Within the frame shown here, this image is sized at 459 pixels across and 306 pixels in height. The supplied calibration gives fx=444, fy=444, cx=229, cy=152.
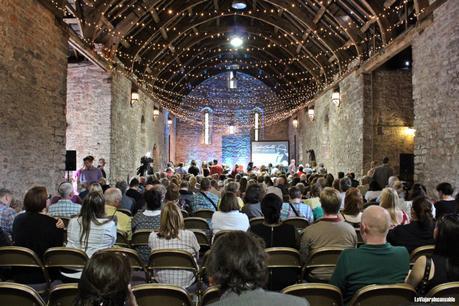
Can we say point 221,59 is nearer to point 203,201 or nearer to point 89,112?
point 89,112

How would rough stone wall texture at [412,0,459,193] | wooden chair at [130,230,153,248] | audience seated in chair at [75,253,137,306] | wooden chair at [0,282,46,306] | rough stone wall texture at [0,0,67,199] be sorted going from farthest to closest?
rough stone wall texture at [412,0,459,193] → rough stone wall texture at [0,0,67,199] → wooden chair at [130,230,153,248] → wooden chair at [0,282,46,306] → audience seated in chair at [75,253,137,306]

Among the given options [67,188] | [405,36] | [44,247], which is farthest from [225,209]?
[405,36]

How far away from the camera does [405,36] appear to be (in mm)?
9695

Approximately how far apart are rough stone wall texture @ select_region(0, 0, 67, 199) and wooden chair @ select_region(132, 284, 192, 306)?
17.5 ft

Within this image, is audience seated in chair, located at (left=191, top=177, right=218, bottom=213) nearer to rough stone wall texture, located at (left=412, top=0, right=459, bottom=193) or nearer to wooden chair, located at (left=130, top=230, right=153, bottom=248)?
wooden chair, located at (left=130, top=230, right=153, bottom=248)

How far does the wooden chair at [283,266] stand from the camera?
11.7 ft

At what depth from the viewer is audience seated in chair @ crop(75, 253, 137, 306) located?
1845 mm

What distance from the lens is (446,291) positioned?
2.48m

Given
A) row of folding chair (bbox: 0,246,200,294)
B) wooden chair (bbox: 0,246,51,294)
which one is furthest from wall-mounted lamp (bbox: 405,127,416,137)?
wooden chair (bbox: 0,246,51,294)

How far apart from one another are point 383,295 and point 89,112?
11261mm

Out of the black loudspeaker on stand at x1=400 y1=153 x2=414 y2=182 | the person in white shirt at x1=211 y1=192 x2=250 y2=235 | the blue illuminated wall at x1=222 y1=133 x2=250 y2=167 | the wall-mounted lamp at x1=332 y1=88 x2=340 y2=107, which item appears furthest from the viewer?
the blue illuminated wall at x1=222 y1=133 x2=250 y2=167

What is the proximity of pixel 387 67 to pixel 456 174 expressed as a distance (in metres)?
5.87

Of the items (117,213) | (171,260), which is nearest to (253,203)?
(117,213)

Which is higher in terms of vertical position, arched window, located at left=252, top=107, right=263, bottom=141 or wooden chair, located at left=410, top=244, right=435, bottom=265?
arched window, located at left=252, top=107, right=263, bottom=141
